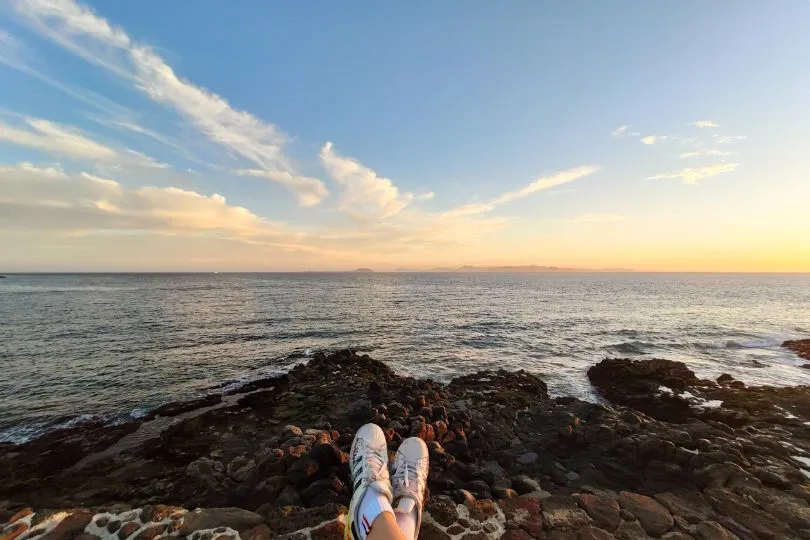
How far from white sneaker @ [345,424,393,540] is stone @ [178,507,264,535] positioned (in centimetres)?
159

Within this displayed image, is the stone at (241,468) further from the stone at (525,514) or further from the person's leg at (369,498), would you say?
the stone at (525,514)

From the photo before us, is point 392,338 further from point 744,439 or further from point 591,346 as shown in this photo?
point 744,439

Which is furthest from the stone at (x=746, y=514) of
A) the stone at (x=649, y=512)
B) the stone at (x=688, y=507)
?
the stone at (x=649, y=512)

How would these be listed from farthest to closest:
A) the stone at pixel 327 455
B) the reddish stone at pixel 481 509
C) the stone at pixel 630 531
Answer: the stone at pixel 327 455, the reddish stone at pixel 481 509, the stone at pixel 630 531

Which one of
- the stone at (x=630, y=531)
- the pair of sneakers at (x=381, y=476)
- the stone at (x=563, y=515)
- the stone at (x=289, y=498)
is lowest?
the stone at (x=289, y=498)

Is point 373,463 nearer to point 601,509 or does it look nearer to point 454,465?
point 454,465

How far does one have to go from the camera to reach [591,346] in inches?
971

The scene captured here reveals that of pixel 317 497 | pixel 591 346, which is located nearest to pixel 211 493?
pixel 317 497

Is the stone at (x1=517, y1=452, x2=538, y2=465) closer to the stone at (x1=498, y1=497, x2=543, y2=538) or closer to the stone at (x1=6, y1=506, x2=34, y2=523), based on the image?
the stone at (x1=498, y1=497, x2=543, y2=538)

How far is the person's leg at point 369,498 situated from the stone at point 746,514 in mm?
5879

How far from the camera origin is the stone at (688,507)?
18.6 ft

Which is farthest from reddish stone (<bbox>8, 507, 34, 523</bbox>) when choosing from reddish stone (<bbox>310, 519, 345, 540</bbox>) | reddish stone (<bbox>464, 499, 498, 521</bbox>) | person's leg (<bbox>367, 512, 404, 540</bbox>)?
reddish stone (<bbox>464, 499, 498, 521</bbox>)

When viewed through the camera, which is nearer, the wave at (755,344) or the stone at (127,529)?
the stone at (127,529)

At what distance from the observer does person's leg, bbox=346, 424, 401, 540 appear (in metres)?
3.88
